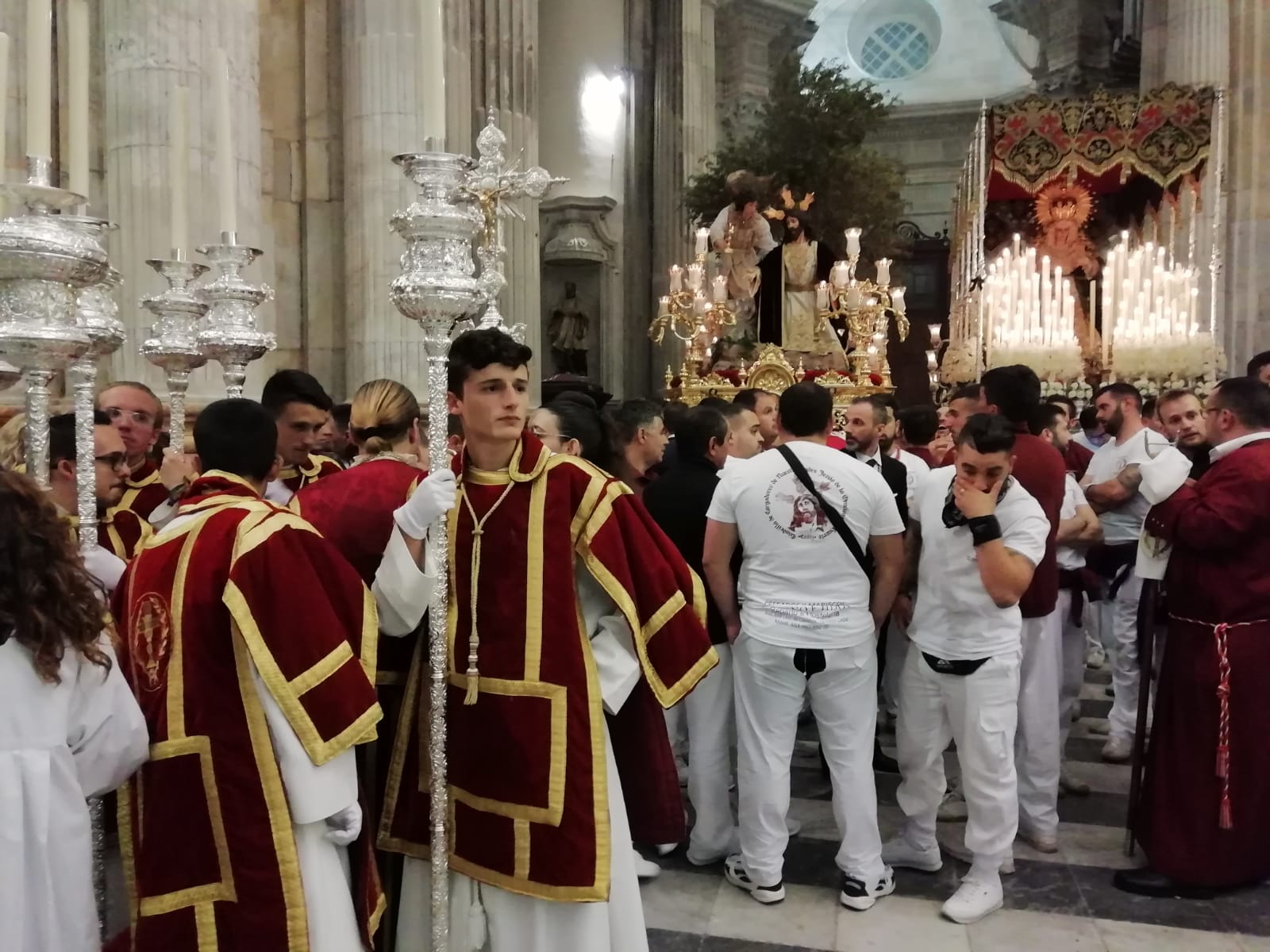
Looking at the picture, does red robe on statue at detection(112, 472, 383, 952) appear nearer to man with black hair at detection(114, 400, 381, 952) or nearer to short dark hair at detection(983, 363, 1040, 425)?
man with black hair at detection(114, 400, 381, 952)

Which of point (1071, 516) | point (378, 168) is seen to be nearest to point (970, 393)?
point (1071, 516)

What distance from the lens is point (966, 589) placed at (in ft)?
Result: 12.6

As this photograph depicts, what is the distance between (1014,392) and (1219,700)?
5.03 ft

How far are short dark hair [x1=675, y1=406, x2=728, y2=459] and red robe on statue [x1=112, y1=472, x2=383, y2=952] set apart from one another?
2270 millimetres

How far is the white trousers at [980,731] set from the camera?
12.5 ft

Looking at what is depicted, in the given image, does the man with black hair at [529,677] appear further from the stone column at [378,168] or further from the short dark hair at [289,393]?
the stone column at [378,168]

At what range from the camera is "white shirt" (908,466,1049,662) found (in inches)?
150

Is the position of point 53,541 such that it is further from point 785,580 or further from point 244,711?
point 785,580

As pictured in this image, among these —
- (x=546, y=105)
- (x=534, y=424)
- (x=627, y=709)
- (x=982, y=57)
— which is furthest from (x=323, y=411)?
(x=982, y=57)

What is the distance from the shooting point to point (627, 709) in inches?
126

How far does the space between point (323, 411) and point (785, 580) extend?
2043 mm

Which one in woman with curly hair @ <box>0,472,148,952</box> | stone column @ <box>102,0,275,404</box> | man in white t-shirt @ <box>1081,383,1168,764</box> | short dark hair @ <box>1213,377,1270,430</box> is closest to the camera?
woman with curly hair @ <box>0,472,148,952</box>

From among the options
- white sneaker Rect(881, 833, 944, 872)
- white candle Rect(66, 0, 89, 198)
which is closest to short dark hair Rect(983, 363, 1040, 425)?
white sneaker Rect(881, 833, 944, 872)

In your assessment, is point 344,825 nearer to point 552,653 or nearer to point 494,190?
point 552,653
